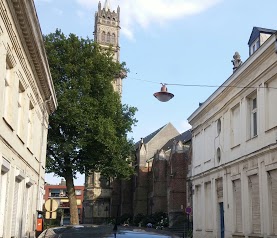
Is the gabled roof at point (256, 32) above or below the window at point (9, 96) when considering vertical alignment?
above

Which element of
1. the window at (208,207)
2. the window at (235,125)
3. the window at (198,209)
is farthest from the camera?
the window at (198,209)

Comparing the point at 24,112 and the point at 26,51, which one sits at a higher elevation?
the point at 26,51

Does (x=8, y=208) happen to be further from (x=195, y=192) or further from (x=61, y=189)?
(x=61, y=189)

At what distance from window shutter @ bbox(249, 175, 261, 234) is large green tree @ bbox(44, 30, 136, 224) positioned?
15.4 meters

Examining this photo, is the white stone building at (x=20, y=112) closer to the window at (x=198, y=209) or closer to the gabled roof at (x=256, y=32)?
the window at (x=198, y=209)

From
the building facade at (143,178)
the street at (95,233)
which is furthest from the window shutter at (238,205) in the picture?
the building facade at (143,178)

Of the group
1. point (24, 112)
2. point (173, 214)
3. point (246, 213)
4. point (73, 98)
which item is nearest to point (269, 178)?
point (246, 213)

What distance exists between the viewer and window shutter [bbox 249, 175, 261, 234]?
60.0 feet

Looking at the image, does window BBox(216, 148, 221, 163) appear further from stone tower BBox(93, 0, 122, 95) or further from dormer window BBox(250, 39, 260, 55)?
stone tower BBox(93, 0, 122, 95)

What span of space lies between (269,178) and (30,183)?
33.2 feet

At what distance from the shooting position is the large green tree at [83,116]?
32.5m

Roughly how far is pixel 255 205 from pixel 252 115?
12.8 ft

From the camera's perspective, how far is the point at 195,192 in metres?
27.8

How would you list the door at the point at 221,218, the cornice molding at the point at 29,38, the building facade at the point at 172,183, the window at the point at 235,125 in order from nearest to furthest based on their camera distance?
the cornice molding at the point at 29,38
the window at the point at 235,125
the door at the point at 221,218
the building facade at the point at 172,183
